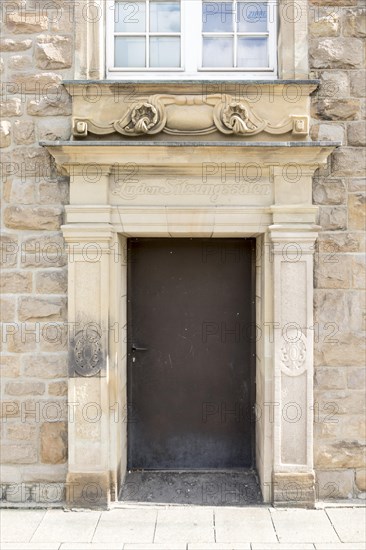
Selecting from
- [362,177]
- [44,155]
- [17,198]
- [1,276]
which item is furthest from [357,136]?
[1,276]

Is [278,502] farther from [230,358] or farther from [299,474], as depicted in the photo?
[230,358]

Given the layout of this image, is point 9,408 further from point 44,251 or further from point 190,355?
point 190,355

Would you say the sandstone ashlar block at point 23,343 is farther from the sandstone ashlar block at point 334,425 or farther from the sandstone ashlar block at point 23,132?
the sandstone ashlar block at point 334,425

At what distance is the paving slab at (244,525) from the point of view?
3881 millimetres

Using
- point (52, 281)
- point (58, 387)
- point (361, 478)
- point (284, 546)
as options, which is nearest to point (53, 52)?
point (52, 281)

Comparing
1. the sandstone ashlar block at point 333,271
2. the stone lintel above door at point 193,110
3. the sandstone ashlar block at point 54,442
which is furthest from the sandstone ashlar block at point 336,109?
the sandstone ashlar block at point 54,442

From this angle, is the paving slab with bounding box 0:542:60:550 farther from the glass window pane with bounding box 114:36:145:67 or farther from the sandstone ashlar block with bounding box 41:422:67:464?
the glass window pane with bounding box 114:36:145:67

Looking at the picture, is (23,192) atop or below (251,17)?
below

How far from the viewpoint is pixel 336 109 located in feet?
14.3

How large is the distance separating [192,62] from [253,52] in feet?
1.81

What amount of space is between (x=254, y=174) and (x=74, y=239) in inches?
62.2

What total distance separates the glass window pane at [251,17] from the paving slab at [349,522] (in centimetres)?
413

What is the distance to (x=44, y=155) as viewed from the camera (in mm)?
4379

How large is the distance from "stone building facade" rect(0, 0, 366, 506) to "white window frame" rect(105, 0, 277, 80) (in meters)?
0.21
